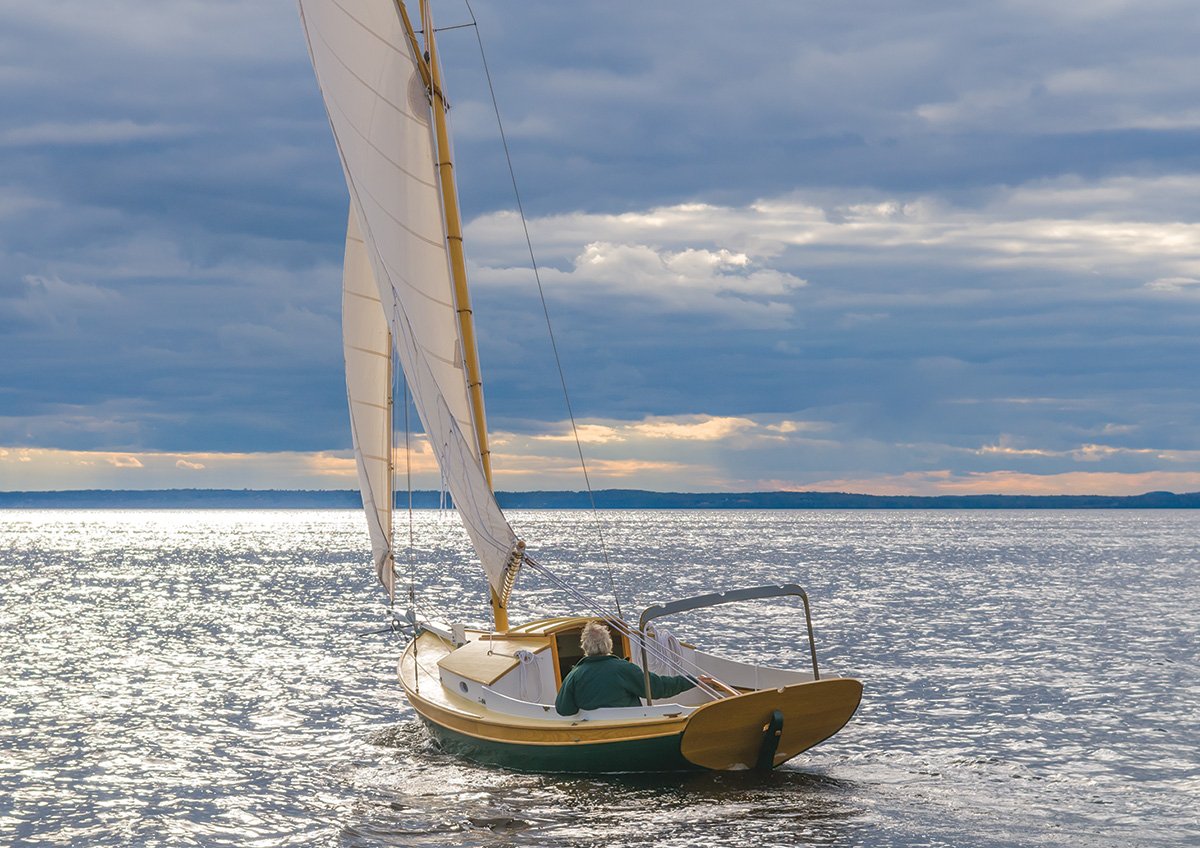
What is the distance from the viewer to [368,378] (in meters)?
24.6

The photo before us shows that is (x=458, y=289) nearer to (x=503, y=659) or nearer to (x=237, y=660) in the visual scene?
(x=503, y=659)

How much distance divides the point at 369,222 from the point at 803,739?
11395 mm

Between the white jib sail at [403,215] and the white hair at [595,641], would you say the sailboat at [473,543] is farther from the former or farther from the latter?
the white hair at [595,641]

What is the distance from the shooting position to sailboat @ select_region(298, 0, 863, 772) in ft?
51.4

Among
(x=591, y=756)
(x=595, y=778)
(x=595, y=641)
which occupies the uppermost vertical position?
(x=595, y=641)

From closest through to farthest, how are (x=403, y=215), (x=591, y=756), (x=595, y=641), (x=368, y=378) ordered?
1. (x=591, y=756)
2. (x=595, y=641)
3. (x=403, y=215)
4. (x=368, y=378)

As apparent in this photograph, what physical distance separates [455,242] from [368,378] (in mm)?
5175

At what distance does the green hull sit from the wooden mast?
10.2 feet

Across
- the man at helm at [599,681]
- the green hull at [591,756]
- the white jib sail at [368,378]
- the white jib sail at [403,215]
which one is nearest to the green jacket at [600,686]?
the man at helm at [599,681]

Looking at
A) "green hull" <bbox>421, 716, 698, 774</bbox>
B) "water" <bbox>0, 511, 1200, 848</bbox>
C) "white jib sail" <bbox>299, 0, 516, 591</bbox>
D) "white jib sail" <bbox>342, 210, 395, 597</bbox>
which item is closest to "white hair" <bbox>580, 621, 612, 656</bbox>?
"green hull" <bbox>421, 716, 698, 774</bbox>

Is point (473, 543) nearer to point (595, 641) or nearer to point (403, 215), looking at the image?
point (595, 641)

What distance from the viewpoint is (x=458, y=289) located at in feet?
68.7

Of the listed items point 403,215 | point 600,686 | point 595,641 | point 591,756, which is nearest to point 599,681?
point 600,686

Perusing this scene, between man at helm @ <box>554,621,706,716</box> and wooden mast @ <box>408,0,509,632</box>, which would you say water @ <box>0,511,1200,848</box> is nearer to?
man at helm @ <box>554,621,706,716</box>
